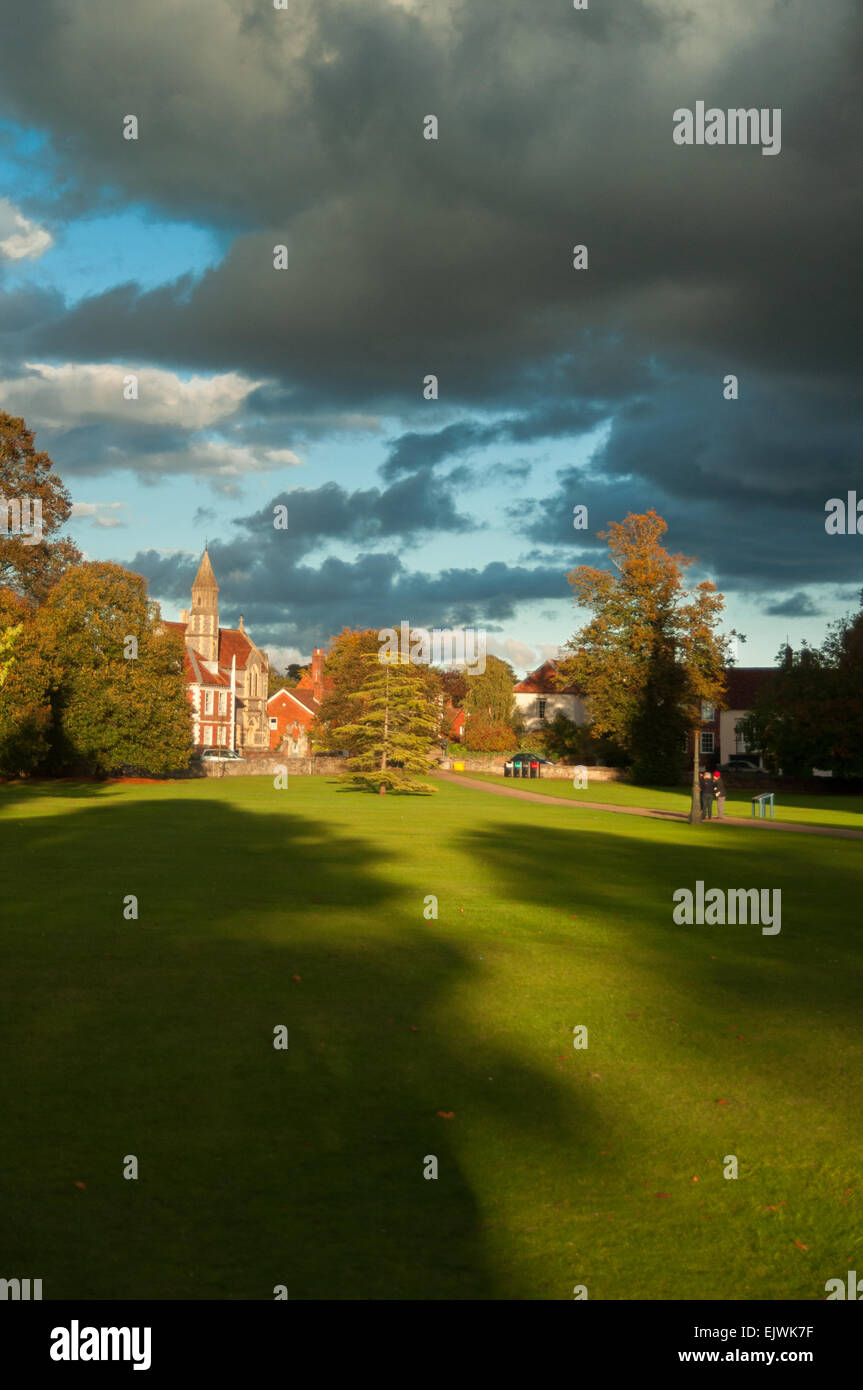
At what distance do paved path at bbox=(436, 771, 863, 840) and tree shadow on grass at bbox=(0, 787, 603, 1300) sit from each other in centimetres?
2216

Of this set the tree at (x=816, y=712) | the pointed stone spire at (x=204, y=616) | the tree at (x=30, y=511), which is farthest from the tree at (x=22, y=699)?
the pointed stone spire at (x=204, y=616)

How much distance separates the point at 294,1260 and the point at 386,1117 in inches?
75.1

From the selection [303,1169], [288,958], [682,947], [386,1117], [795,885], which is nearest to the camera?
[303,1169]

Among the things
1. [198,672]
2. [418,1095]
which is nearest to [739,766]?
[198,672]

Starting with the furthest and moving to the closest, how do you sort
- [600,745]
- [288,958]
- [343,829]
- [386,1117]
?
[600,745]
[343,829]
[288,958]
[386,1117]

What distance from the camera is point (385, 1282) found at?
527 centimetres

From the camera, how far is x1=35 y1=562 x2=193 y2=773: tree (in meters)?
54.1

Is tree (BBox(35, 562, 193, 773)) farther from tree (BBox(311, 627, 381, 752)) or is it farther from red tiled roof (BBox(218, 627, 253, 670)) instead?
red tiled roof (BBox(218, 627, 253, 670))

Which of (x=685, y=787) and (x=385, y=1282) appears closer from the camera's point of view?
(x=385, y=1282)

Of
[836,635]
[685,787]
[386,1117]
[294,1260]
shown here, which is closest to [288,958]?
[386,1117]

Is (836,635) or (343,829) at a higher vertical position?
(836,635)

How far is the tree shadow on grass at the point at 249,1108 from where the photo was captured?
5.45 metres

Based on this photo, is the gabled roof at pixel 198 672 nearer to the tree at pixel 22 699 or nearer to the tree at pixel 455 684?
the tree at pixel 455 684
